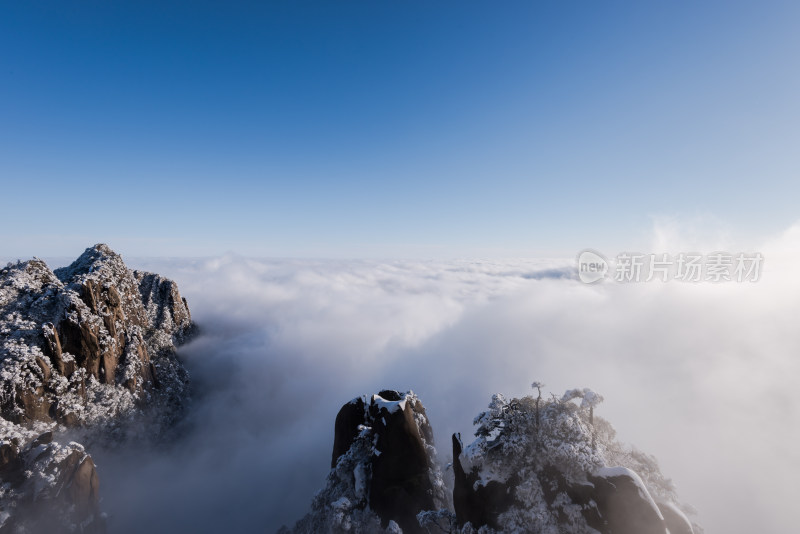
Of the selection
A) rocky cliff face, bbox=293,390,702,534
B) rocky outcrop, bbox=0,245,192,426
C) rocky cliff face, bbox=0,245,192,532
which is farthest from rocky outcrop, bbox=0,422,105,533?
rocky cliff face, bbox=293,390,702,534

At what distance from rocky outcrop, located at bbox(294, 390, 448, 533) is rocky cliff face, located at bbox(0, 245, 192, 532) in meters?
24.6

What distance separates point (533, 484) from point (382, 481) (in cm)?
1679

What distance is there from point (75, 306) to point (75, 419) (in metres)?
14.5

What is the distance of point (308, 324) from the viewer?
16575 cm

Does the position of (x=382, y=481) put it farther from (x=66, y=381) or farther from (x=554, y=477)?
(x=66, y=381)

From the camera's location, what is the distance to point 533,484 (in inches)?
749

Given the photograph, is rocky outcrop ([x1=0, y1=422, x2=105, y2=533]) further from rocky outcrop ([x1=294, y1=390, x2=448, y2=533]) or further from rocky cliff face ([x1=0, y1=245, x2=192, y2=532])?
rocky outcrop ([x1=294, y1=390, x2=448, y2=533])

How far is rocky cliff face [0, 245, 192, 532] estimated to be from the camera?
28062 millimetres

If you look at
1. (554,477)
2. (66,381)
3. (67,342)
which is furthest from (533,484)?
(67,342)

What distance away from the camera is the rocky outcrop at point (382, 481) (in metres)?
29.0

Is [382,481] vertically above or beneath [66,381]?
beneath

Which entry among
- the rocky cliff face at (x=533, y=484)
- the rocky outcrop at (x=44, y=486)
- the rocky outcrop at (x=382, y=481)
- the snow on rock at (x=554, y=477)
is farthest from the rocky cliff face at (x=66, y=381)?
the snow on rock at (x=554, y=477)

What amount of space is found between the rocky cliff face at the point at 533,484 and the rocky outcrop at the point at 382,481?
11 centimetres

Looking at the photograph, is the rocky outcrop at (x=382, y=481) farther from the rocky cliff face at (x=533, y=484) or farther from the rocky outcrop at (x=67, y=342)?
the rocky outcrop at (x=67, y=342)
